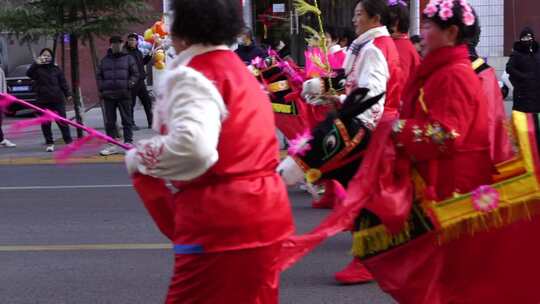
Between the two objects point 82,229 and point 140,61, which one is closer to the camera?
point 82,229

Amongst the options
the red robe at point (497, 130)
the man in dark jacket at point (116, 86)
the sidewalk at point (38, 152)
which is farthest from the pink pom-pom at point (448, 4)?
the man in dark jacket at point (116, 86)

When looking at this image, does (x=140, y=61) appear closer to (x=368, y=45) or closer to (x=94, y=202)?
(x=94, y=202)

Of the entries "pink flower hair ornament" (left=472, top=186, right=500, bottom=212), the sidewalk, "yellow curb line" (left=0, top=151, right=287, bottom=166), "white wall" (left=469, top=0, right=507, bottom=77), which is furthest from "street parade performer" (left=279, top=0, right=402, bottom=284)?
"white wall" (left=469, top=0, right=507, bottom=77)

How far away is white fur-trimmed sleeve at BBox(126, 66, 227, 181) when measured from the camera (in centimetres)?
271

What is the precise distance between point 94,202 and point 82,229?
148 centimetres

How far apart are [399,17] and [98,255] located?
9.47 ft

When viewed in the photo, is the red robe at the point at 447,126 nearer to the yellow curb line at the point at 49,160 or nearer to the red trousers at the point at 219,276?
the red trousers at the point at 219,276

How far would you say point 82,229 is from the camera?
7641 millimetres

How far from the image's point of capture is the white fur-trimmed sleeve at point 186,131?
2707mm

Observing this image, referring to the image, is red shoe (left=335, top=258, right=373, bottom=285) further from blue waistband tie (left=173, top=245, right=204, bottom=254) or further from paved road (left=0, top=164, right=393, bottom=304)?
blue waistband tie (left=173, top=245, right=204, bottom=254)

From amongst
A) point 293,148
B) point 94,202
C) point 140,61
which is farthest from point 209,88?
point 140,61

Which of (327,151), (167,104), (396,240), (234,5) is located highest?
(234,5)

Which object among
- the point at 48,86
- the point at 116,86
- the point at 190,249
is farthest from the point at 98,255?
the point at 48,86

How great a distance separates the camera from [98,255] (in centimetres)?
666
